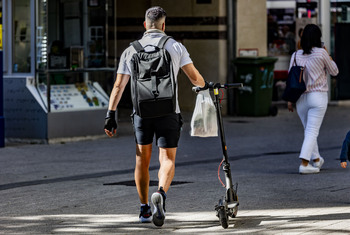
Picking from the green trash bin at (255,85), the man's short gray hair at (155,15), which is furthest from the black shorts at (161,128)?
the green trash bin at (255,85)

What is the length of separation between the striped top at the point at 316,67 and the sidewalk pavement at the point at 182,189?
1.07 meters

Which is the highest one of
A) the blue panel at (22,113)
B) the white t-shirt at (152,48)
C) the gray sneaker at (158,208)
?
the white t-shirt at (152,48)

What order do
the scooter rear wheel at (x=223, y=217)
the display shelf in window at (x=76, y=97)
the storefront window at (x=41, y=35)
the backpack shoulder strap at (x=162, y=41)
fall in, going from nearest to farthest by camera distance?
the scooter rear wheel at (x=223, y=217) < the backpack shoulder strap at (x=162, y=41) < the storefront window at (x=41, y=35) < the display shelf in window at (x=76, y=97)

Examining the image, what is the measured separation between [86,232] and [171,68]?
1439 millimetres

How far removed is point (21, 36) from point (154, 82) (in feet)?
26.3

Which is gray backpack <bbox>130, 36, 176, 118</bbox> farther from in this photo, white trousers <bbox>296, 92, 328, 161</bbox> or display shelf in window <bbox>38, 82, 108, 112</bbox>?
display shelf in window <bbox>38, 82, 108, 112</bbox>

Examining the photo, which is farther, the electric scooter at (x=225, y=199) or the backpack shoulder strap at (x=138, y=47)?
the backpack shoulder strap at (x=138, y=47)

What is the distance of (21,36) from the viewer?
14695mm

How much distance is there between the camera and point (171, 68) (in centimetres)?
716

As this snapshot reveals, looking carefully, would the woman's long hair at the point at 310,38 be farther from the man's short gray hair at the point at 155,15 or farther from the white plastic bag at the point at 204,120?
the man's short gray hair at the point at 155,15

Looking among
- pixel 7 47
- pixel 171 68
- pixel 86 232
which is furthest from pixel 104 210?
pixel 7 47

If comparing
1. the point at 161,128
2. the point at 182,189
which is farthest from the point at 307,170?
the point at 161,128

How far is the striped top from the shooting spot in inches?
428

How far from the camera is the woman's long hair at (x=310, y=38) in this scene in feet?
35.6
